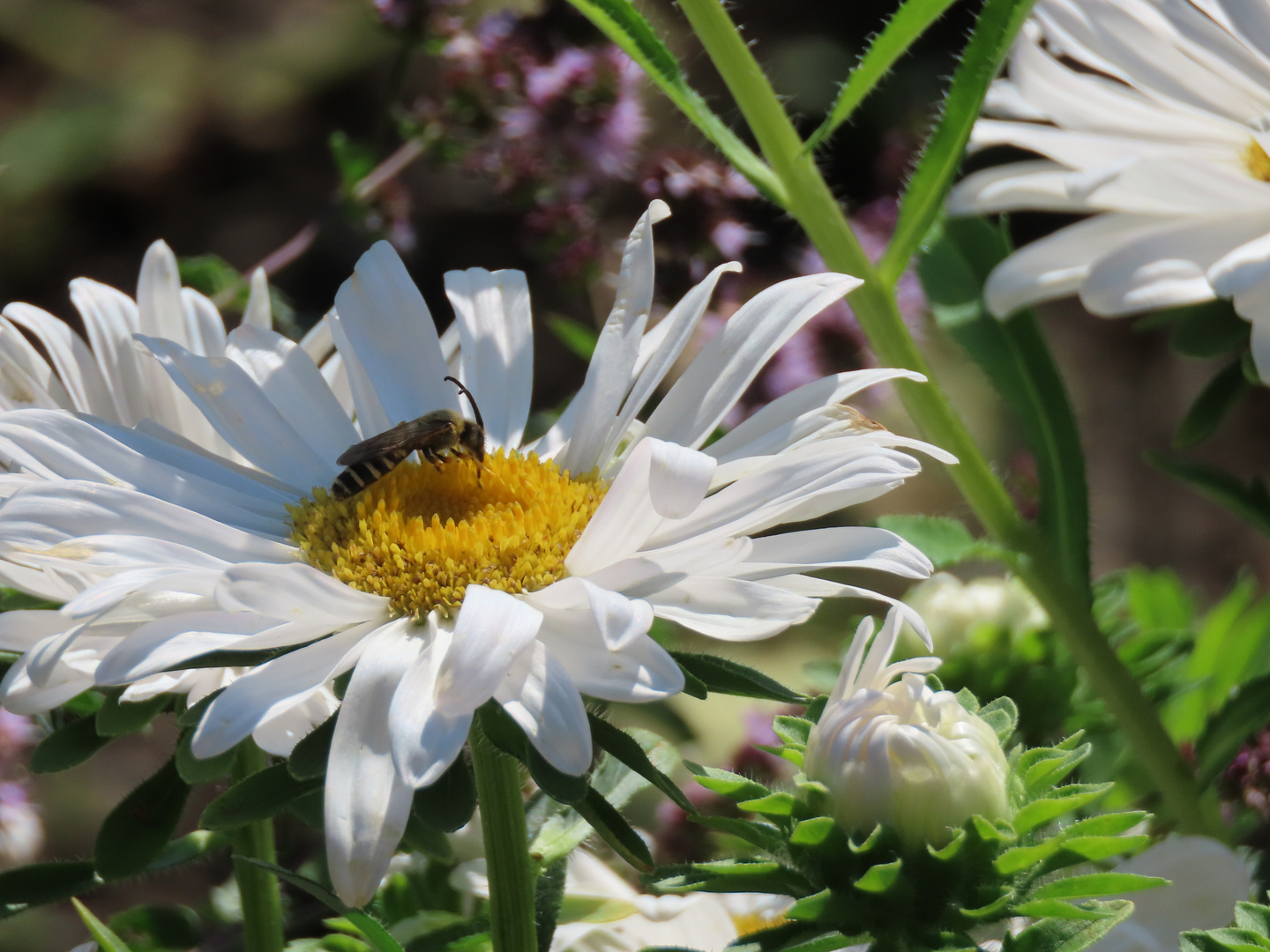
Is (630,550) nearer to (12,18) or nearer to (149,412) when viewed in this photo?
(149,412)

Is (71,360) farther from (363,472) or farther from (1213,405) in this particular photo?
(1213,405)

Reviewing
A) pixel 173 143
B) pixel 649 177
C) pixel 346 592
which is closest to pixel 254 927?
pixel 346 592

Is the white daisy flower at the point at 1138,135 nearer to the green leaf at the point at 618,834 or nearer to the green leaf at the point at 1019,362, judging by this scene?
the green leaf at the point at 1019,362

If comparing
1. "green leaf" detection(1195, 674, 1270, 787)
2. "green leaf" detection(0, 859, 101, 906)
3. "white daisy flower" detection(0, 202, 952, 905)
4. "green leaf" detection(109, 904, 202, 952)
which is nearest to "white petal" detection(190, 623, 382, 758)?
"white daisy flower" detection(0, 202, 952, 905)

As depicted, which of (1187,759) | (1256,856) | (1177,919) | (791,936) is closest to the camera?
(791,936)

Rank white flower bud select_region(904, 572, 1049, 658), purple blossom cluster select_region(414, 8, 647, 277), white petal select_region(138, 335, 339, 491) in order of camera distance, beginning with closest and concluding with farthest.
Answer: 1. white petal select_region(138, 335, 339, 491)
2. white flower bud select_region(904, 572, 1049, 658)
3. purple blossom cluster select_region(414, 8, 647, 277)

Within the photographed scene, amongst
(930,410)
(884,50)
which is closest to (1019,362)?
(930,410)

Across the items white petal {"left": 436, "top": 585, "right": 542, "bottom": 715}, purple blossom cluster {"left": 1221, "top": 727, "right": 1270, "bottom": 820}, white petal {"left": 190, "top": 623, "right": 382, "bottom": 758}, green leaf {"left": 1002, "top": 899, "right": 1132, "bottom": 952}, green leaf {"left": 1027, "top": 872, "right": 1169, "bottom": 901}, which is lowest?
purple blossom cluster {"left": 1221, "top": 727, "right": 1270, "bottom": 820}

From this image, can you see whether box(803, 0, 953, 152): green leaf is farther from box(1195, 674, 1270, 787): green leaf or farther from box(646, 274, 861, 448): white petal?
box(1195, 674, 1270, 787): green leaf
